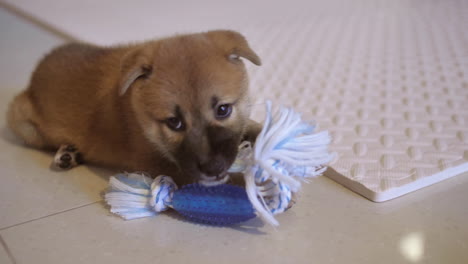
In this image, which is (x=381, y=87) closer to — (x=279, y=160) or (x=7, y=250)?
(x=279, y=160)

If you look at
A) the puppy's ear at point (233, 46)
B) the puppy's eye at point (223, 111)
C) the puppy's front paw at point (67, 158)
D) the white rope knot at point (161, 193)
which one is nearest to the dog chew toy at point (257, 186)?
the white rope knot at point (161, 193)

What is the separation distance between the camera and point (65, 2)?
4.46m

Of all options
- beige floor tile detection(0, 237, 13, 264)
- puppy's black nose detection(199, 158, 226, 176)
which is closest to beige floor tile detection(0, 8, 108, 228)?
beige floor tile detection(0, 237, 13, 264)

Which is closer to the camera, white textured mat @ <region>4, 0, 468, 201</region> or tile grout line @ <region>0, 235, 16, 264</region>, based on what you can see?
tile grout line @ <region>0, 235, 16, 264</region>

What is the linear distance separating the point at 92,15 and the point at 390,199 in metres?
3.42

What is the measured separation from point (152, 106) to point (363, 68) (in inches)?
66.4

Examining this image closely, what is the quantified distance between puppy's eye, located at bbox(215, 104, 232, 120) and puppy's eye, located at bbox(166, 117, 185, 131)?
0.39 ft

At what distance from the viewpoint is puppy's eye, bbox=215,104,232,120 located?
1.42 m

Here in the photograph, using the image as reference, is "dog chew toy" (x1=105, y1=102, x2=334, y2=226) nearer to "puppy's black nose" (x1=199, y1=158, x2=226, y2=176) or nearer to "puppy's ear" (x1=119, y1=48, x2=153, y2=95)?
"puppy's black nose" (x1=199, y1=158, x2=226, y2=176)

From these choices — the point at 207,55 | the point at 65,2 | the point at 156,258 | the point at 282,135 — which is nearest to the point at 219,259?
the point at 156,258

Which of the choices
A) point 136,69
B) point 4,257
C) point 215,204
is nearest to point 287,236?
point 215,204

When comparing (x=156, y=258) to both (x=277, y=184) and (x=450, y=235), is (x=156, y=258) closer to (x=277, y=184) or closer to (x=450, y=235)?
(x=277, y=184)

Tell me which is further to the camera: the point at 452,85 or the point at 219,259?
the point at 452,85

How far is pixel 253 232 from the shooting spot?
139 centimetres
